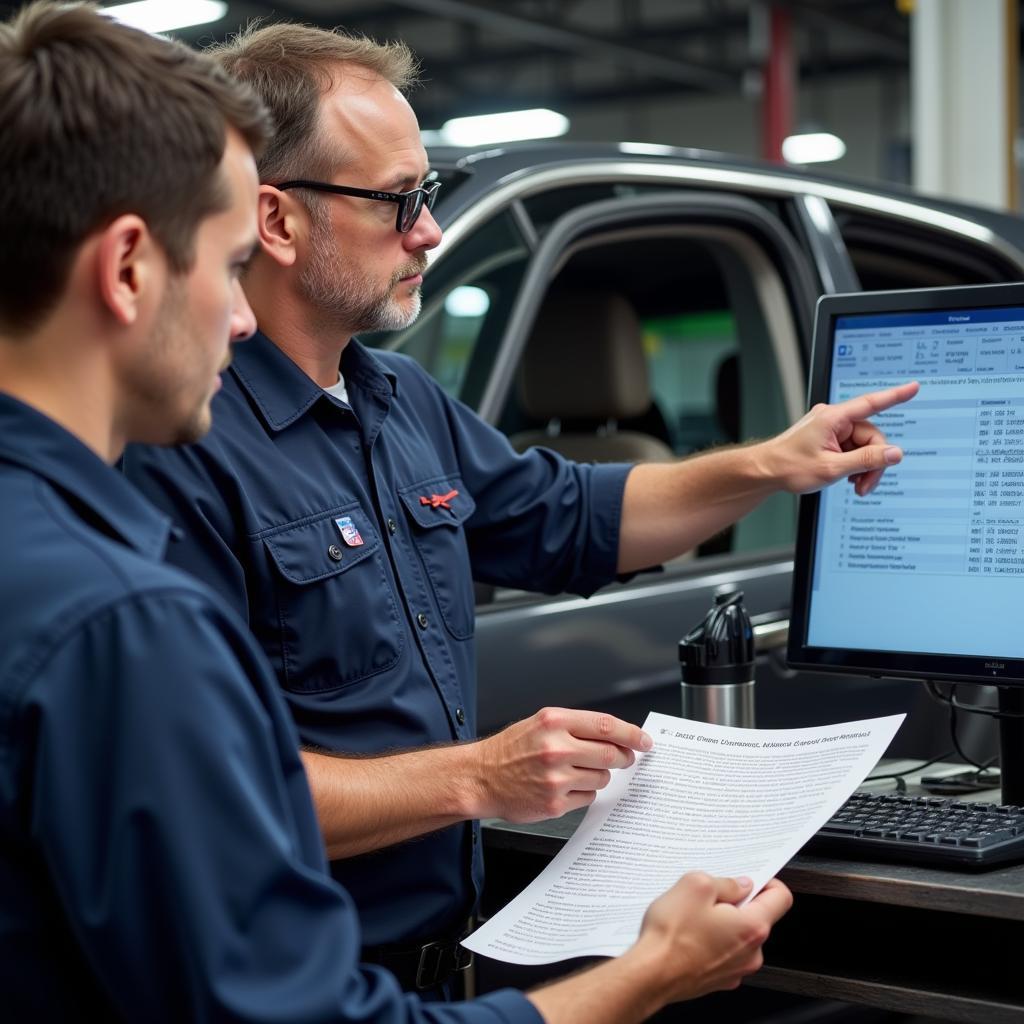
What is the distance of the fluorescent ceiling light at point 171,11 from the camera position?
10.2 meters

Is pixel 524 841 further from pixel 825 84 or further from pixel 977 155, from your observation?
pixel 825 84

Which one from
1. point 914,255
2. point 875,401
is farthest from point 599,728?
point 914,255

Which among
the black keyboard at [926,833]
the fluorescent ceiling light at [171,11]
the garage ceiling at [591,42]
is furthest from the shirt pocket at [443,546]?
the garage ceiling at [591,42]

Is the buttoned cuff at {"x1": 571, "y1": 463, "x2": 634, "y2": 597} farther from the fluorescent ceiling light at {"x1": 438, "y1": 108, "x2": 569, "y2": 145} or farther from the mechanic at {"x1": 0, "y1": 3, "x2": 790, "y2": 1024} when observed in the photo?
the fluorescent ceiling light at {"x1": 438, "y1": 108, "x2": 569, "y2": 145}

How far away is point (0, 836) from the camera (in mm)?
996

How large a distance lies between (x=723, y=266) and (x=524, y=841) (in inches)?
73.2

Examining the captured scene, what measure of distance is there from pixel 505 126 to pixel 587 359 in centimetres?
1201

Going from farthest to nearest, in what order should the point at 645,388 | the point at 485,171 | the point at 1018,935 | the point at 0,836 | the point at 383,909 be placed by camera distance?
the point at 645,388 < the point at 485,171 < the point at 383,909 < the point at 1018,935 < the point at 0,836

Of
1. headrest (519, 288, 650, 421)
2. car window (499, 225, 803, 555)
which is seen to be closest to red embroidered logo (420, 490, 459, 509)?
car window (499, 225, 803, 555)

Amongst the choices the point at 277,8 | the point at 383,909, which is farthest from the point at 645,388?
the point at 277,8

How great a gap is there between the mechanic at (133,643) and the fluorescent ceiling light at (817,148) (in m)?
15.6

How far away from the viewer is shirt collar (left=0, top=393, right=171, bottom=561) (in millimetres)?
1088

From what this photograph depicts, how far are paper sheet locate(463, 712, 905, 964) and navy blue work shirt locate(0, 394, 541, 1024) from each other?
466 mm

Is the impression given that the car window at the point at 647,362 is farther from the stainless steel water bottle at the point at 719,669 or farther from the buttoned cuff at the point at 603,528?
the stainless steel water bottle at the point at 719,669
